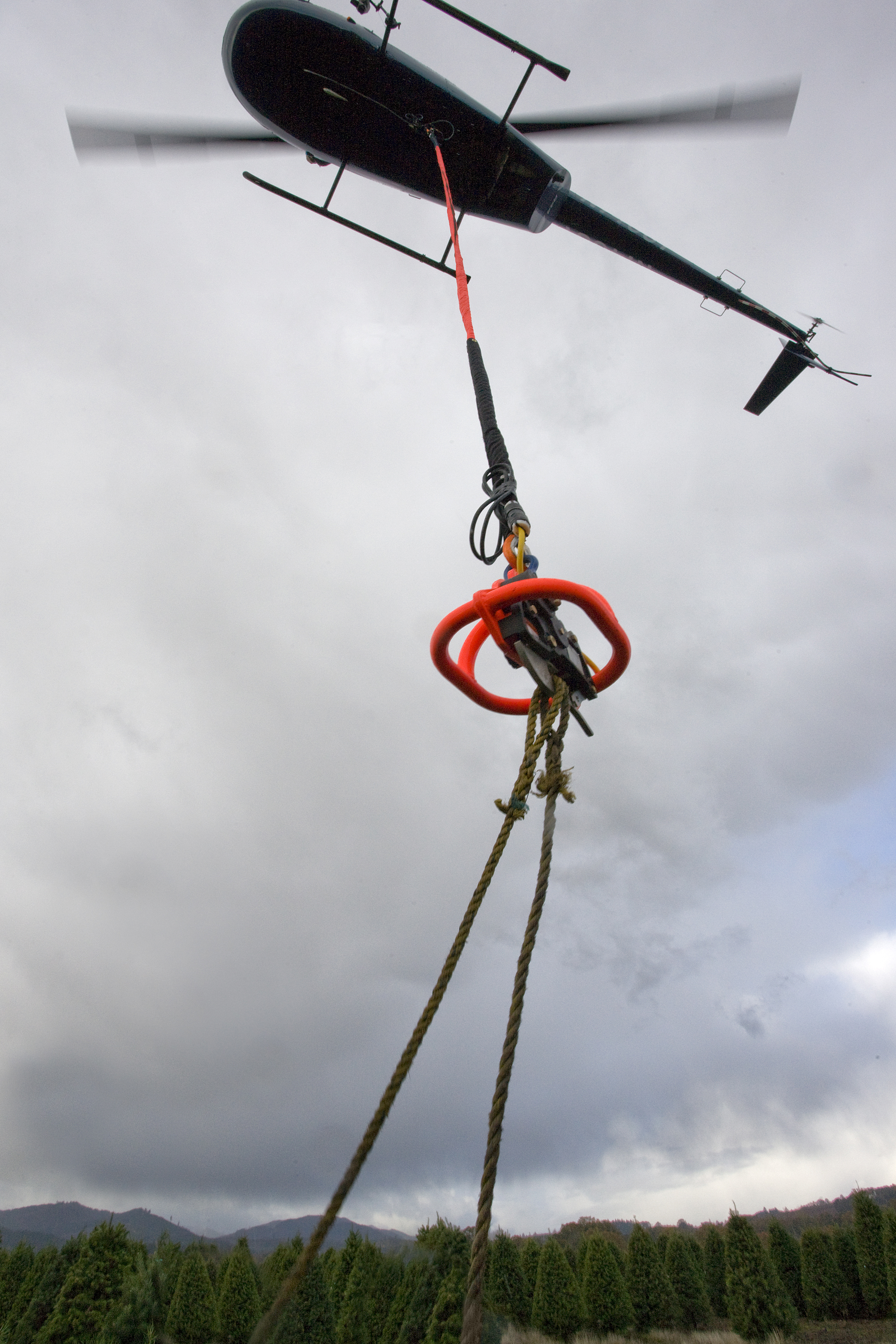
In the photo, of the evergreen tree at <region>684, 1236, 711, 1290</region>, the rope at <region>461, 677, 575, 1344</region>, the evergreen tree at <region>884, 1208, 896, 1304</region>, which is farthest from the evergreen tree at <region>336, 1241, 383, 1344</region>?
the rope at <region>461, 677, 575, 1344</region>

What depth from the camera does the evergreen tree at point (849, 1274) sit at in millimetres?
16047

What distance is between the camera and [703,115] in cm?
465

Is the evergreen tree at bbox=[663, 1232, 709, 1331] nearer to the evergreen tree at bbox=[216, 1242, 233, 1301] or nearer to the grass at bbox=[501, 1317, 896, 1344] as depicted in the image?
the grass at bbox=[501, 1317, 896, 1344]

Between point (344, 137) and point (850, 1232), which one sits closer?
point (344, 137)

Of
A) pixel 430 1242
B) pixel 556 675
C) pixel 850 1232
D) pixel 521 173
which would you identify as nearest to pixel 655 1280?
pixel 850 1232

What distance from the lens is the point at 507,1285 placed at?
14453mm

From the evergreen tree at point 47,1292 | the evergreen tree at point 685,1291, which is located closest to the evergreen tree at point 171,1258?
the evergreen tree at point 47,1292

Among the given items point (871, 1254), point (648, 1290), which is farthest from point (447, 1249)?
point (871, 1254)

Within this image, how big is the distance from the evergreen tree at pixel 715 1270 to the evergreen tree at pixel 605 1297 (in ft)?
11.9

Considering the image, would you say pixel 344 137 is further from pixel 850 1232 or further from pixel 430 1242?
pixel 850 1232

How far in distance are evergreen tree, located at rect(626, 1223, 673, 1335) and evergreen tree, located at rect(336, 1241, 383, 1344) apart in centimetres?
614

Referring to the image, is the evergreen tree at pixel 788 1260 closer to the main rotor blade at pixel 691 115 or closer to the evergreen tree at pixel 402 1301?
the evergreen tree at pixel 402 1301

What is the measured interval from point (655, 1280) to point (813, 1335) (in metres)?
3.07

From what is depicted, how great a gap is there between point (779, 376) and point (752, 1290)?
53.2 ft
